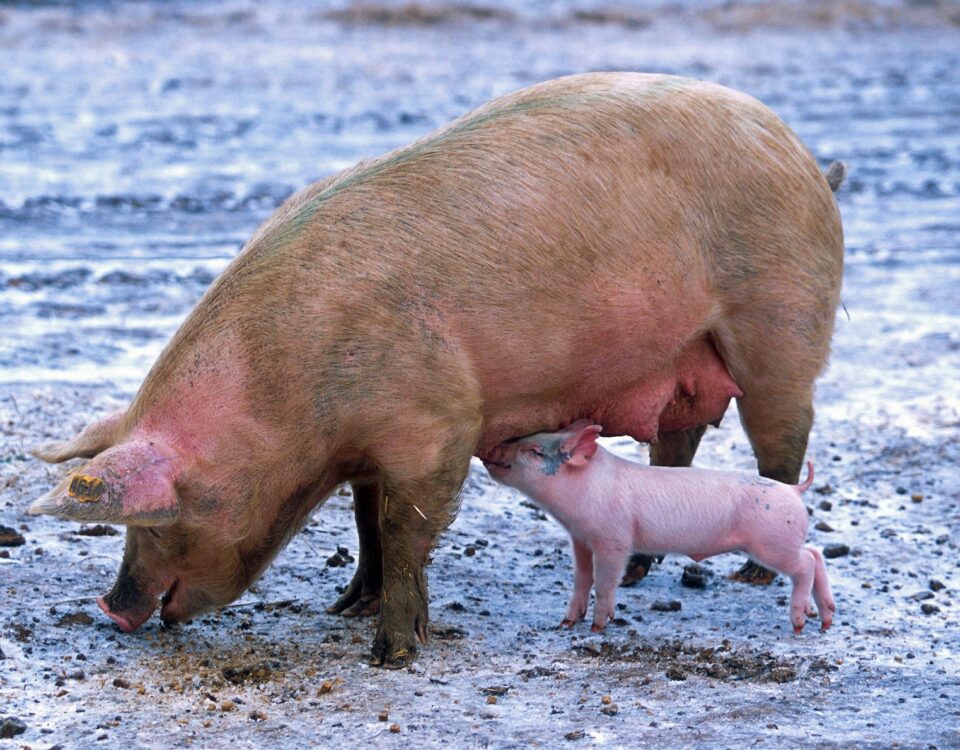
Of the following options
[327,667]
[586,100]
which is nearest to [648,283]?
[586,100]

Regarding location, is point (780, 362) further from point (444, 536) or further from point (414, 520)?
point (444, 536)

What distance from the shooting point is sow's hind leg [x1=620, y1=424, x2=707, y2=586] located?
6.14 meters

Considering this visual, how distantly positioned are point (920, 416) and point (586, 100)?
3362mm

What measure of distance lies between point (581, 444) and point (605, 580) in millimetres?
482

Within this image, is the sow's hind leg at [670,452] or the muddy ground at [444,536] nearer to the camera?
the muddy ground at [444,536]

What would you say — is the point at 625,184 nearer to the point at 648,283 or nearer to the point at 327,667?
the point at 648,283

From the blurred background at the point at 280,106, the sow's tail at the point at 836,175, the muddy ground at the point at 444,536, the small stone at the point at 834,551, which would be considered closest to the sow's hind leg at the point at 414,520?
the muddy ground at the point at 444,536

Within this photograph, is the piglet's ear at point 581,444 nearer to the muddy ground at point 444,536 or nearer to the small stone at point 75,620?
the muddy ground at point 444,536

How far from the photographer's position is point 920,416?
26.0ft

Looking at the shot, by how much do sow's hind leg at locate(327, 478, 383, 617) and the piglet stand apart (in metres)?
0.55

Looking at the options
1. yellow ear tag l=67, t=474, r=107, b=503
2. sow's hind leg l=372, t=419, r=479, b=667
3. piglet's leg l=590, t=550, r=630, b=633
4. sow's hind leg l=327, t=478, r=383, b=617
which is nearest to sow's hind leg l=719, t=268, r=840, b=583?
piglet's leg l=590, t=550, r=630, b=633

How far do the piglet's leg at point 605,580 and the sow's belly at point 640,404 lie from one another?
1.55 ft

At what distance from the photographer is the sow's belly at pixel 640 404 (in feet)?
17.5

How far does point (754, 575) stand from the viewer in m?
6.11
